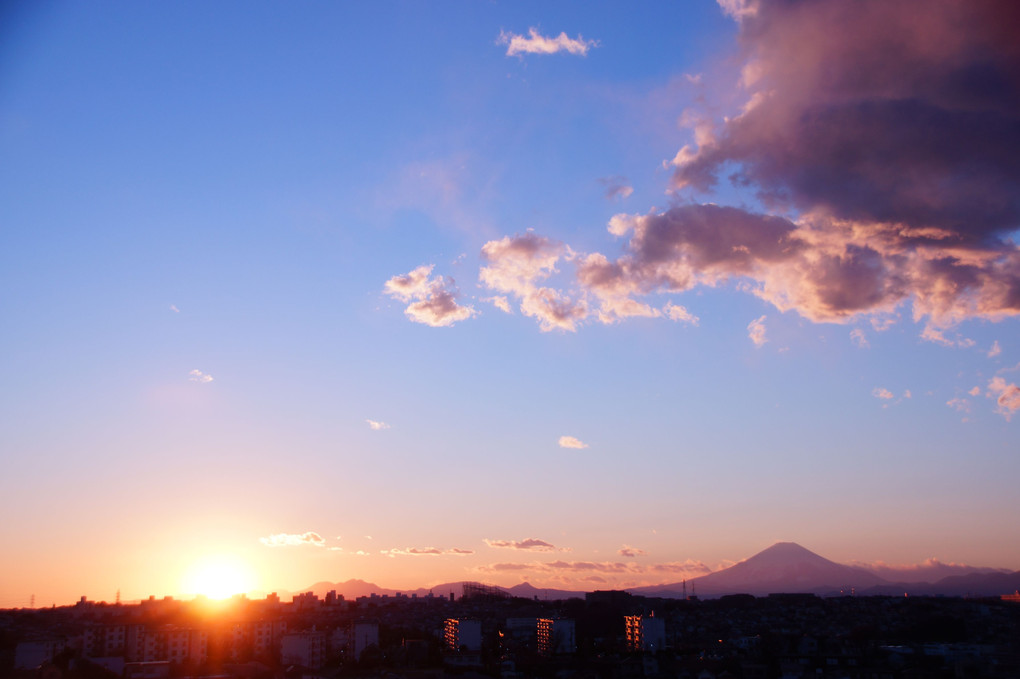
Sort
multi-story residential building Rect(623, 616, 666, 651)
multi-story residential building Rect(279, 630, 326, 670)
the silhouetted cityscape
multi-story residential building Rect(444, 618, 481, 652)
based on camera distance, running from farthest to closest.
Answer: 1. multi-story residential building Rect(444, 618, 481, 652)
2. multi-story residential building Rect(279, 630, 326, 670)
3. multi-story residential building Rect(623, 616, 666, 651)
4. the silhouetted cityscape

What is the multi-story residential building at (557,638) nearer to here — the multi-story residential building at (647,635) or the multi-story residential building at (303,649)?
the multi-story residential building at (647,635)

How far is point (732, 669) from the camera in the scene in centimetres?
4062

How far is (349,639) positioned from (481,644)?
10.9 metres

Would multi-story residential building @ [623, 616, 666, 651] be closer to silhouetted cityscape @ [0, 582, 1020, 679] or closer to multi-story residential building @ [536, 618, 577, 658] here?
silhouetted cityscape @ [0, 582, 1020, 679]

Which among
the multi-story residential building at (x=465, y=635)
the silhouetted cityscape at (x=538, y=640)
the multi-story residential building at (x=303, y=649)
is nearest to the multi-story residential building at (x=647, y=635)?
the silhouetted cityscape at (x=538, y=640)

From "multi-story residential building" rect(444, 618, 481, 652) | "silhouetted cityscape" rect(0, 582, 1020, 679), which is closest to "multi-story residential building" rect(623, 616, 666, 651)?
"silhouetted cityscape" rect(0, 582, 1020, 679)

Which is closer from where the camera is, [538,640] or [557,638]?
[557,638]

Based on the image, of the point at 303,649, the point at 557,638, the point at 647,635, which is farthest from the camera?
the point at 557,638

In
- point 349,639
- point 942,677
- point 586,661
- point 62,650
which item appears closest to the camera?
point 942,677

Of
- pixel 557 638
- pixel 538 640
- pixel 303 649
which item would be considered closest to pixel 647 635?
pixel 557 638

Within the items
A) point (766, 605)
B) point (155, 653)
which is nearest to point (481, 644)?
point (155, 653)

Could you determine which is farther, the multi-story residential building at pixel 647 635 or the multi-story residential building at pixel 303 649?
the multi-story residential building at pixel 303 649

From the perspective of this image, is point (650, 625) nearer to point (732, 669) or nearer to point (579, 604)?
point (732, 669)

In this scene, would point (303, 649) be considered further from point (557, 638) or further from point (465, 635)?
point (557, 638)
